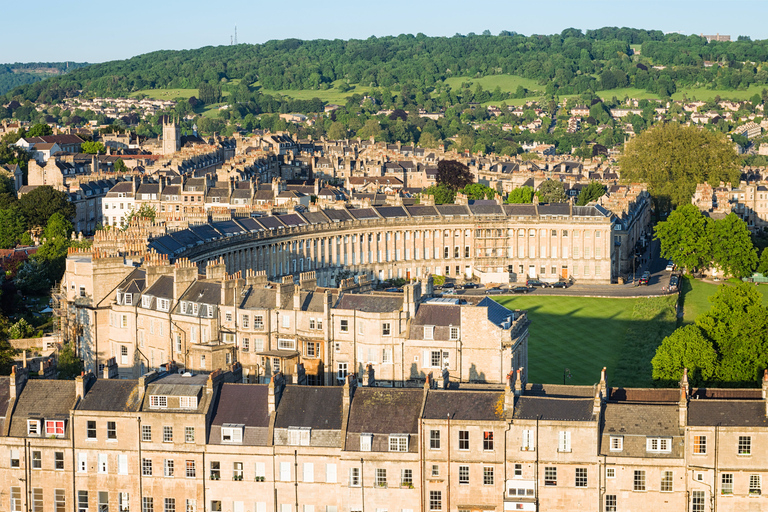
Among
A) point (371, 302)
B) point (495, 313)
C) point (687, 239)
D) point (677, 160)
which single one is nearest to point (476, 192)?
point (677, 160)

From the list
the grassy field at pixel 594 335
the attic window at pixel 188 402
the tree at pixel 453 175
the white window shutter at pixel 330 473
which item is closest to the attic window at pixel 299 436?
the white window shutter at pixel 330 473

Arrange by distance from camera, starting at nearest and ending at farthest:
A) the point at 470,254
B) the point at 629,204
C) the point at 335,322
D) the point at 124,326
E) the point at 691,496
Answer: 1. the point at 691,496
2. the point at 335,322
3. the point at 124,326
4. the point at 470,254
5. the point at 629,204

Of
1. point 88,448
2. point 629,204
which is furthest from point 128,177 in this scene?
point 88,448

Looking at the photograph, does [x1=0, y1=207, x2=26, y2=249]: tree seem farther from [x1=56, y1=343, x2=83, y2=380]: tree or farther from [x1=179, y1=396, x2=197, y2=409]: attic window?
[x1=179, y1=396, x2=197, y2=409]: attic window

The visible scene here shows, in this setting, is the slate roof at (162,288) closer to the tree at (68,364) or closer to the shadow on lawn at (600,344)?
the tree at (68,364)

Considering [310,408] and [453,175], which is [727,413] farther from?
[453,175]

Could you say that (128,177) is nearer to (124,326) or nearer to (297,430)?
(124,326)
